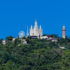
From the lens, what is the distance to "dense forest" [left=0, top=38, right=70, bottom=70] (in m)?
83.0

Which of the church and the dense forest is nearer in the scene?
the dense forest

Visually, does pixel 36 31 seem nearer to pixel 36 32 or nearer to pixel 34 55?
pixel 36 32

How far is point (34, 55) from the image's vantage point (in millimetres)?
91062

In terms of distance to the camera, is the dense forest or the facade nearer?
the dense forest

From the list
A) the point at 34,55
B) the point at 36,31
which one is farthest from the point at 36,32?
the point at 34,55

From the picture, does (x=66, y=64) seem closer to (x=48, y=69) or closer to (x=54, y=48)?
(x=48, y=69)

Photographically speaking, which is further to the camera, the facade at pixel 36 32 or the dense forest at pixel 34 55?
the facade at pixel 36 32

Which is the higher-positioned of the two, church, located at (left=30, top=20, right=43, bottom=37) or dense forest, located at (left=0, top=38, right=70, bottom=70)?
church, located at (left=30, top=20, right=43, bottom=37)

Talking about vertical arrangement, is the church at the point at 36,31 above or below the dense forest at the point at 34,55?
above

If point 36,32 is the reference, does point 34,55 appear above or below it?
below

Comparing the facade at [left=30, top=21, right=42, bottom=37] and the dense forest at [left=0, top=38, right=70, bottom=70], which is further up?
the facade at [left=30, top=21, right=42, bottom=37]

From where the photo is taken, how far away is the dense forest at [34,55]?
272 ft

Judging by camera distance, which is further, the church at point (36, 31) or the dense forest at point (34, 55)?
the church at point (36, 31)

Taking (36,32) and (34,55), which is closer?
(34,55)
